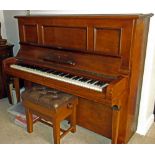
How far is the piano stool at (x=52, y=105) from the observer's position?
182cm

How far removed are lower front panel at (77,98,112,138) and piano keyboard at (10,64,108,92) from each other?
374 mm

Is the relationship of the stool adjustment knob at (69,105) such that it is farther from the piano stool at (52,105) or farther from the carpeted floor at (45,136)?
the carpeted floor at (45,136)

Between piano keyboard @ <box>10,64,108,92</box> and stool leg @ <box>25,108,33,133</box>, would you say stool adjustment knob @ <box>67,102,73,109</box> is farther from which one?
stool leg @ <box>25,108,33,133</box>

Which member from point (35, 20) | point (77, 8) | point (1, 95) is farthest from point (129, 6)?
point (1, 95)

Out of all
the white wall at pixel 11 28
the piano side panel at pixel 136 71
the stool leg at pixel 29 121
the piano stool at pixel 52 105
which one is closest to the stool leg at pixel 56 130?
the piano stool at pixel 52 105

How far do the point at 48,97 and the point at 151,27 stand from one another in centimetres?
115

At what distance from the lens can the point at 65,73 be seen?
1969 millimetres

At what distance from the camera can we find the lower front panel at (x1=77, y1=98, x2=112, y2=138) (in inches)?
79.1

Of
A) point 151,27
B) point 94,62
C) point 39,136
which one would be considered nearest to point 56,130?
point 39,136

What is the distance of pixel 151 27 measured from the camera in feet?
5.80

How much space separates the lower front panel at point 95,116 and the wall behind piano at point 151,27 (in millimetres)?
371

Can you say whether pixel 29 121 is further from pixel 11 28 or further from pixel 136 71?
pixel 11 28
